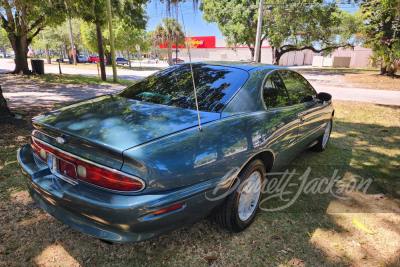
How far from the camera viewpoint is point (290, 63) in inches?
1799

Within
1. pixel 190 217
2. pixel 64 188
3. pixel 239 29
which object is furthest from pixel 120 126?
pixel 239 29

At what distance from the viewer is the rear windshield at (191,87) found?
2.40 meters

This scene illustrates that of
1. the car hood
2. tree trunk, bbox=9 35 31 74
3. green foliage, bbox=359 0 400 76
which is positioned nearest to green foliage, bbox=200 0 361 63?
green foliage, bbox=359 0 400 76

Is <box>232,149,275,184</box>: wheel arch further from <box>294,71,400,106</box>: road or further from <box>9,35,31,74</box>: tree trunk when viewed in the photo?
<box>9,35,31,74</box>: tree trunk

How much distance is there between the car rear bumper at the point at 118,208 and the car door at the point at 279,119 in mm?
993

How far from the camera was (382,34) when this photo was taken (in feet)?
62.3

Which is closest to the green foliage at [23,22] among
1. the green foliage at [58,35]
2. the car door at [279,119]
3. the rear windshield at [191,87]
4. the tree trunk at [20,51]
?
the tree trunk at [20,51]

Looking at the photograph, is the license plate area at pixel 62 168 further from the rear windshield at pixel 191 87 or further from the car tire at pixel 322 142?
the car tire at pixel 322 142

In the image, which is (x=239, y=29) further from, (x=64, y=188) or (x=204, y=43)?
(x=204, y=43)

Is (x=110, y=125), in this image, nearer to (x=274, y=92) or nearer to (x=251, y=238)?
(x=251, y=238)

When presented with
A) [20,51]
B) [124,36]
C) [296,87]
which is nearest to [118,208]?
[296,87]

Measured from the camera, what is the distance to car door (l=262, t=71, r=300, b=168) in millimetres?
2609

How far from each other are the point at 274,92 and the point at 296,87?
0.74 metres

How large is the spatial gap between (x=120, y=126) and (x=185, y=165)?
59cm
